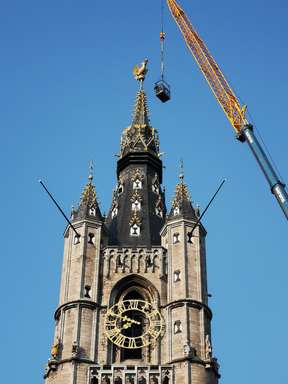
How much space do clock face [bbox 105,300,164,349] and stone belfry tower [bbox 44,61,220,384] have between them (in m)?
0.06

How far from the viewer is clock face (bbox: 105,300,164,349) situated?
46469mm

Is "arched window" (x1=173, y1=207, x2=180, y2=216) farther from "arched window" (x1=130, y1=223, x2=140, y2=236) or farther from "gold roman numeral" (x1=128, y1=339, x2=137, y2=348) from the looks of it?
"gold roman numeral" (x1=128, y1=339, x2=137, y2=348)

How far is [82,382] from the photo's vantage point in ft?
142

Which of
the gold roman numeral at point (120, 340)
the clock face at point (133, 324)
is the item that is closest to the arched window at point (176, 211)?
the clock face at point (133, 324)

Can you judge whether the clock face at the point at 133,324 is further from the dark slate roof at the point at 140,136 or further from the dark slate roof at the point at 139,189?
the dark slate roof at the point at 140,136

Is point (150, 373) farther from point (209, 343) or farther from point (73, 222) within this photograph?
point (73, 222)

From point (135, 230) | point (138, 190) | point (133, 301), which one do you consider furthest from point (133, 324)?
point (138, 190)

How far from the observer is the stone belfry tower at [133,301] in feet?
144

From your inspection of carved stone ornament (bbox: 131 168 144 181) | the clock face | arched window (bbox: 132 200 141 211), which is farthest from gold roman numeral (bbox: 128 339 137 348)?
carved stone ornament (bbox: 131 168 144 181)

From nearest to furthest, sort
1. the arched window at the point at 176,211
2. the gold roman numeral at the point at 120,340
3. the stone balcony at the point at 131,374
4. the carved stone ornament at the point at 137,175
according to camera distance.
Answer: the stone balcony at the point at 131,374
the gold roman numeral at the point at 120,340
the arched window at the point at 176,211
the carved stone ornament at the point at 137,175

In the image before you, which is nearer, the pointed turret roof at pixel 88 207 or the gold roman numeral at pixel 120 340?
the gold roman numeral at pixel 120 340

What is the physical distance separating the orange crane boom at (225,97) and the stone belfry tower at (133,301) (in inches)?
228

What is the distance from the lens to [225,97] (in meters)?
63.4

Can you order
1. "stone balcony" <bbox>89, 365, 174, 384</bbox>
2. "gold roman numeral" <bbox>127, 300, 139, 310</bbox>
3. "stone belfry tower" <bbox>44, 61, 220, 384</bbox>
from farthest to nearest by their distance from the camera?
"gold roman numeral" <bbox>127, 300, 139, 310</bbox>, "stone belfry tower" <bbox>44, 61, 220, 384</bbox>, "stone balcony" <bbox>89, 365, 174, 384</bbox>
